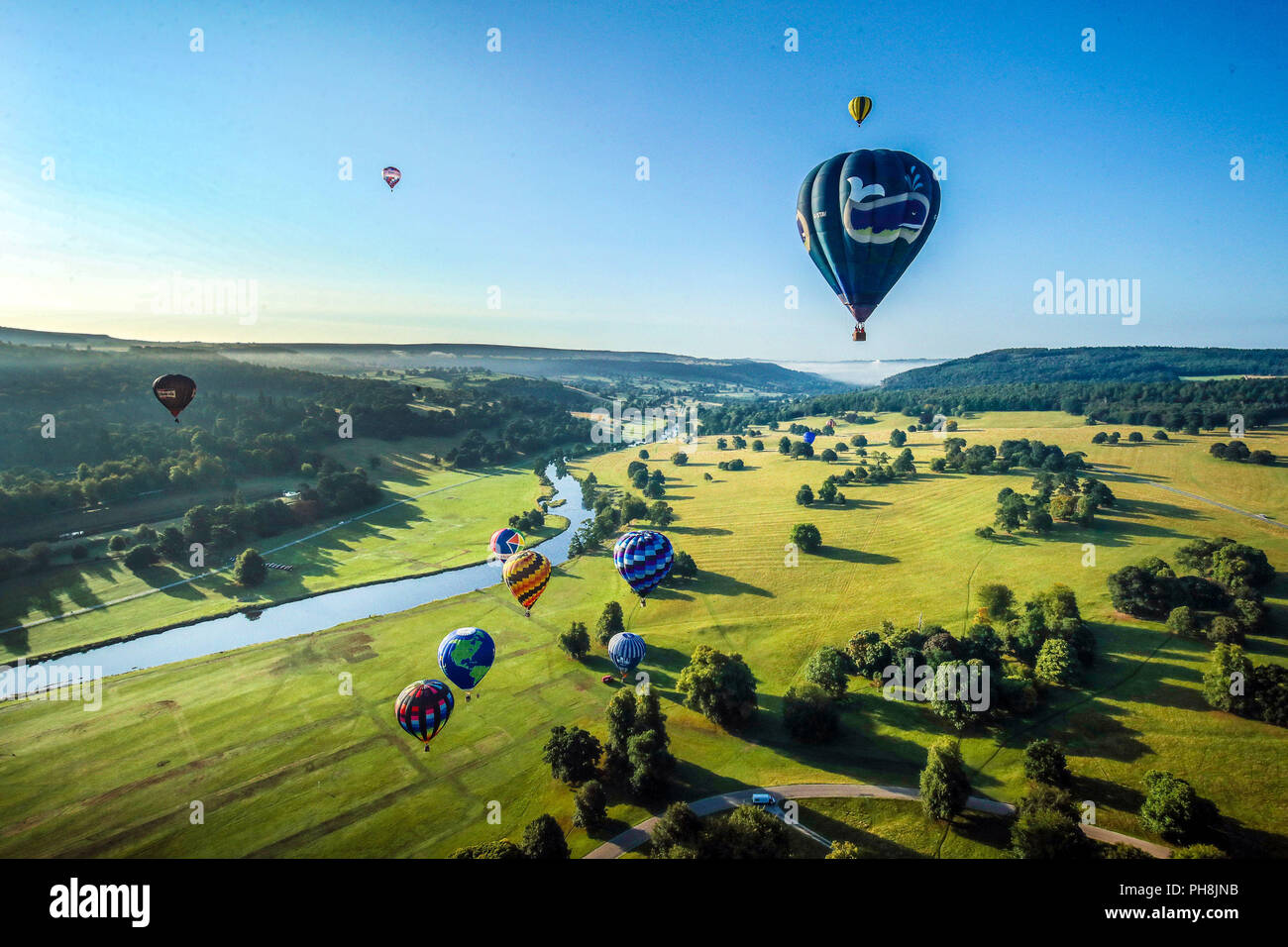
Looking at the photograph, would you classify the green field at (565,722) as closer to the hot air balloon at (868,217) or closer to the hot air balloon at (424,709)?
the hot air balloon at (424,709)

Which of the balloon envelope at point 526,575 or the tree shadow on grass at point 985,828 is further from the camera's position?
the balloon envelope at point 526,575

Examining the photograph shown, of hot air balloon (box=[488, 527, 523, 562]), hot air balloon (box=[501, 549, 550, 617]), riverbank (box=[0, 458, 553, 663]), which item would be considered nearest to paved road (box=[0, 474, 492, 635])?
riverbank (box=[0, 458, 553, 663])

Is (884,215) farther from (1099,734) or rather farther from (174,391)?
(174,391)

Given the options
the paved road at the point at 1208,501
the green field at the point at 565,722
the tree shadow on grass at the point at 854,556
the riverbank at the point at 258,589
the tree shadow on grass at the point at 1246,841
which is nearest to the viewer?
the tree shadow on grass at the point at 1246,841

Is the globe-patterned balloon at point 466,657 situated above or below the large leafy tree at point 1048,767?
above

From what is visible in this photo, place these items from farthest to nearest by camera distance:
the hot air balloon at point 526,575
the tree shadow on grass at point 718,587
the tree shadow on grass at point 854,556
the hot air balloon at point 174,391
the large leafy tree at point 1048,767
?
the tree shadow on grass at point 854,556, the tree shadow on grass at point 718,587, the hot air balloon at point 174,391, the hot air balloon at point 526,575, the large leafy tree at point 1048,767

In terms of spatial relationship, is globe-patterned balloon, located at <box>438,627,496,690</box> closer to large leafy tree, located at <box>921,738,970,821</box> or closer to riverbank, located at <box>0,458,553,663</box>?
large leafy tree, located at <box>921,738,970,821</box>

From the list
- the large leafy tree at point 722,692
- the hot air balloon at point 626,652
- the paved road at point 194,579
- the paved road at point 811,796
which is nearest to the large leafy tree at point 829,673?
the large leafy tree at point 722,692

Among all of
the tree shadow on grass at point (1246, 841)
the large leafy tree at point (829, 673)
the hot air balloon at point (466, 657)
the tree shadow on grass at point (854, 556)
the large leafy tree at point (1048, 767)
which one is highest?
the tree shadow on grass at point (854, 556)

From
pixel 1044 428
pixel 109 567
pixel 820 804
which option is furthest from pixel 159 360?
pixel 1044 428
